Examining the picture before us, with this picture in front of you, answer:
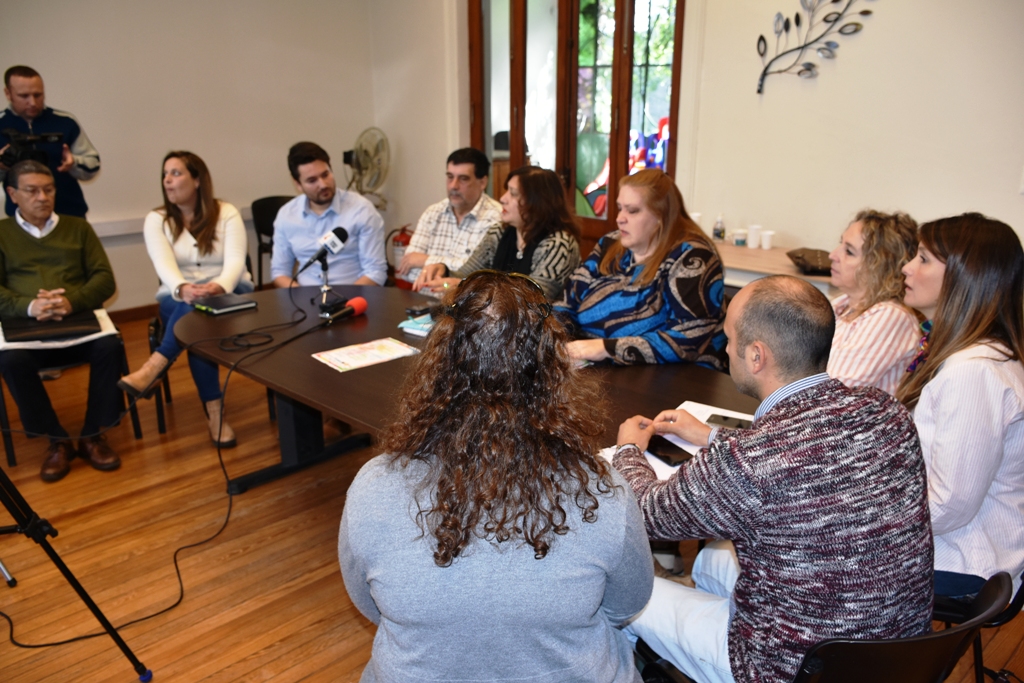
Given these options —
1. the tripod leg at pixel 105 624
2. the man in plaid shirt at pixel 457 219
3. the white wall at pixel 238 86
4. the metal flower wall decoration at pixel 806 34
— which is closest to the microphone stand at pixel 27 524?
the tripod leg at pixel 105 624

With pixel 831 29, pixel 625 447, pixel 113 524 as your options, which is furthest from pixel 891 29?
pixel 113 524

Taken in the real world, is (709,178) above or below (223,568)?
above

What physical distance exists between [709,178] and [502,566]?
378cm

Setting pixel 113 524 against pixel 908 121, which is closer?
pixel 113 524

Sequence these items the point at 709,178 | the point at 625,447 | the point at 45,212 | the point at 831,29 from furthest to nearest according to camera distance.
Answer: the point at 709,178 → the point at 831,29 → the point at 45,212 → the point at 625,447

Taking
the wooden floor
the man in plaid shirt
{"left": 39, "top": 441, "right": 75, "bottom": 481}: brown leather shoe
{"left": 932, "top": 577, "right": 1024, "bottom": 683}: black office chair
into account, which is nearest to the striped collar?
{"left": 932, "top": 577, "right": 1024, "bottom": 683}: black office chair

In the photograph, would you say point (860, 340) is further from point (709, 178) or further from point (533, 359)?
point (709, 178)

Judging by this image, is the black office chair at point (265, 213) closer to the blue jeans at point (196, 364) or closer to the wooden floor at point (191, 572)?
the blue jeans at point (196, 364)

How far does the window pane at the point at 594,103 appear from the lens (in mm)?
4742

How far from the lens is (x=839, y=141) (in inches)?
147

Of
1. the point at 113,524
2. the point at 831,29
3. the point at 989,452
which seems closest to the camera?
the point at 989,452

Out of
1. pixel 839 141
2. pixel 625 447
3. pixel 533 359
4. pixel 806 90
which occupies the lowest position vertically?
pixel 625 447

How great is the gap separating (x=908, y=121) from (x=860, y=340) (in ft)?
6.79

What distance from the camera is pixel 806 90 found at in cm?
381
